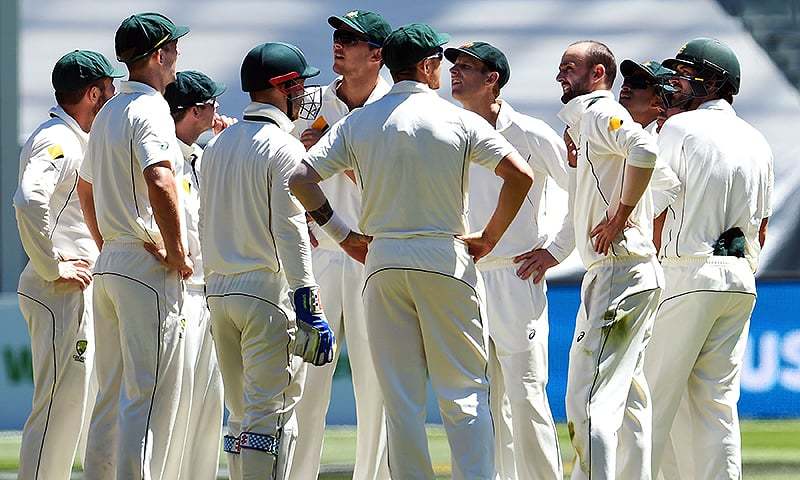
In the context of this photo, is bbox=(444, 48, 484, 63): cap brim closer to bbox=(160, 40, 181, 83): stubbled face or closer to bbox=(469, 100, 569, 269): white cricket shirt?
bbox=(469, 100, 569, 269): white cricket shirt

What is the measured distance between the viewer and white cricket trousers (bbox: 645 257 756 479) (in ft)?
19.1

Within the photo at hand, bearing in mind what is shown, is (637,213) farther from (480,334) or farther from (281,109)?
(281,109)

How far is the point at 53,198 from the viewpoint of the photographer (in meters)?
5.98

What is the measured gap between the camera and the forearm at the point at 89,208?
585cm

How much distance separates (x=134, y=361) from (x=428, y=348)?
3.58 feet

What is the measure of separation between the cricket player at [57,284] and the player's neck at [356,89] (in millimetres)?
969

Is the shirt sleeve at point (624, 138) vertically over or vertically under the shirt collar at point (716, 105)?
under

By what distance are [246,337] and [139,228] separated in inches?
22.3

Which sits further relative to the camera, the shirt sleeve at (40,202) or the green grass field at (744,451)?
the green grass field at (744,451)

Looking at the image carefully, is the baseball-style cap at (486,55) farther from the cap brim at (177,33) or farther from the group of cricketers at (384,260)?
the cap brim at (177,33)

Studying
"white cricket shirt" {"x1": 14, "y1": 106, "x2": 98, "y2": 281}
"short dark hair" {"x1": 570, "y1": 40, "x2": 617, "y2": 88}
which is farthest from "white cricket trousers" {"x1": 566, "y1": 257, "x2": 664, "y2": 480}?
"white cricket shirt" {"x1": 14, "y1": 106, "x2": 98, "y2": 281}

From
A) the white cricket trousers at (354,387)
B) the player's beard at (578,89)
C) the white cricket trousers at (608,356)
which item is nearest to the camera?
the white cricket trousers at (608,356)

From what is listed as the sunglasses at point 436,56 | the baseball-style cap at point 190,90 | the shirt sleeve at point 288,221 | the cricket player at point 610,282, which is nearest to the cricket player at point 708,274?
the cricket player at point 610,282

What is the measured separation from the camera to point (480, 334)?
17.0 ft
